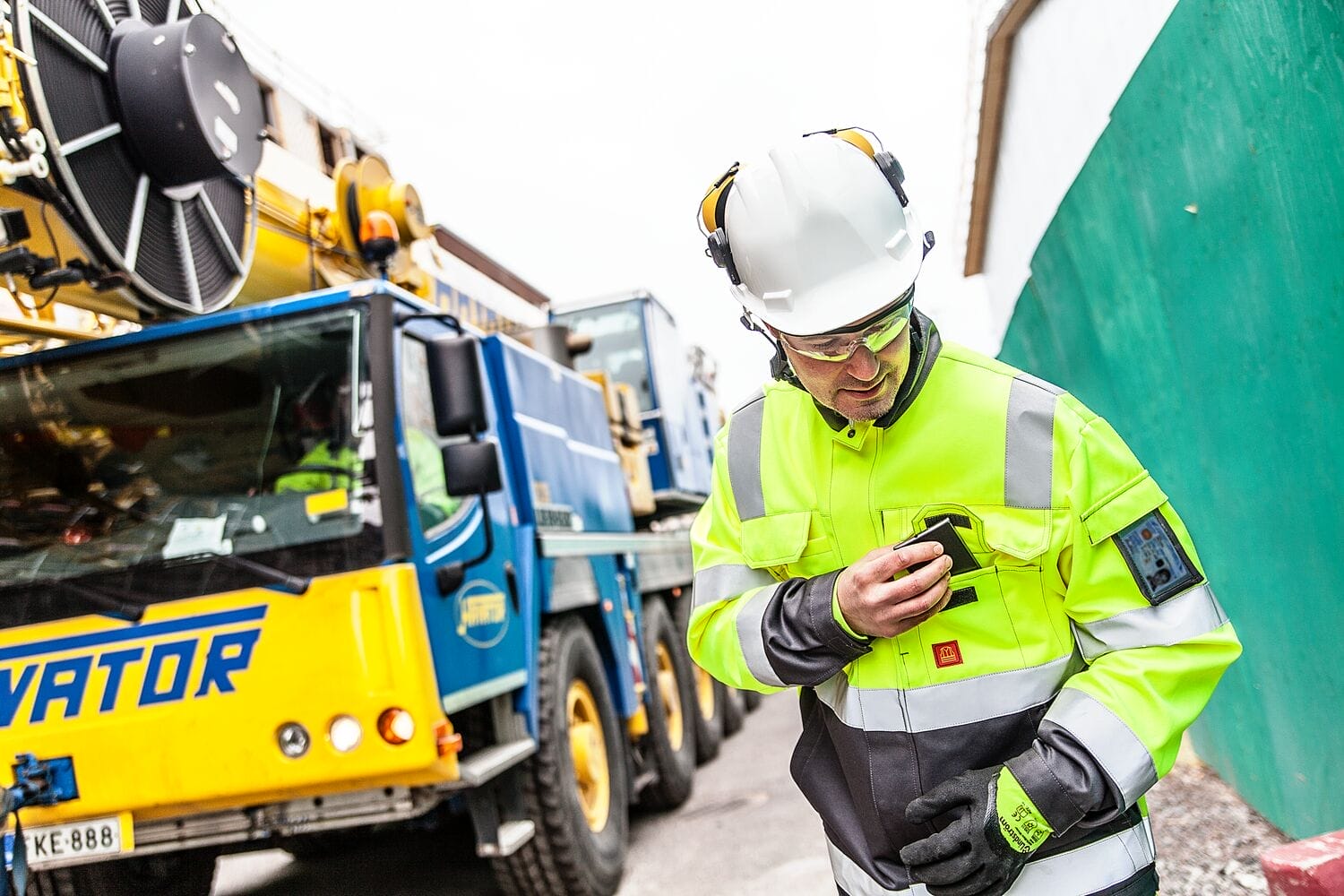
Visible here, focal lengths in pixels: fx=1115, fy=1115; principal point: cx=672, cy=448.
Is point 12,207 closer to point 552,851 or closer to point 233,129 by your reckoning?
point 233,129

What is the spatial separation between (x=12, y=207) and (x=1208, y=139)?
3160 millimetres

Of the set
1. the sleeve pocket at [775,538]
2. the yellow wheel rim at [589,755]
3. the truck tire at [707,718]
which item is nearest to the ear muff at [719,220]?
the sleeve pocket at [775,538]

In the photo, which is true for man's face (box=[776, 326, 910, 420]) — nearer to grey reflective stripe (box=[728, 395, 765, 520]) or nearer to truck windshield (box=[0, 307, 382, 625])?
grey reflective stripe (box=[728, 395, 765, 520])

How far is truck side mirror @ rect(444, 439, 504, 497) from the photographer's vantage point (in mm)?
3654

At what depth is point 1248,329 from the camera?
2867 millimetres

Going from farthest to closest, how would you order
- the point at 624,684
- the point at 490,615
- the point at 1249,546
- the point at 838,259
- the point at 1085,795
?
the point at 624,684
the point at 490,615
the point at 1249,546
the point at 838,259
the point at 1085,795

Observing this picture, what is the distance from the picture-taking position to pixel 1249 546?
3.25 metres

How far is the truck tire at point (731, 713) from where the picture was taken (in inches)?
326

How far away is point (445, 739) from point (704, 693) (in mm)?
4493

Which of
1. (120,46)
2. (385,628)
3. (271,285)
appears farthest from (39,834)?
(120,46)

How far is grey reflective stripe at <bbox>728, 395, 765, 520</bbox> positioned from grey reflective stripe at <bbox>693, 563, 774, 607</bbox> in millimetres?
92

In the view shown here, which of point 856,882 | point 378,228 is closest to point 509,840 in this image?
point 378,228

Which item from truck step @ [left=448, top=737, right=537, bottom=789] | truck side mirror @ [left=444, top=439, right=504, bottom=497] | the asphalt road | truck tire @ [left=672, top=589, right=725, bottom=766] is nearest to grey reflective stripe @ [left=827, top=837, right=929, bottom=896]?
truck step @ [left=448, top=737, right=537, bottom=789]

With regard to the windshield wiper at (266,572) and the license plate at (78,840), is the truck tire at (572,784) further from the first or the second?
the license plate at (78,840)
